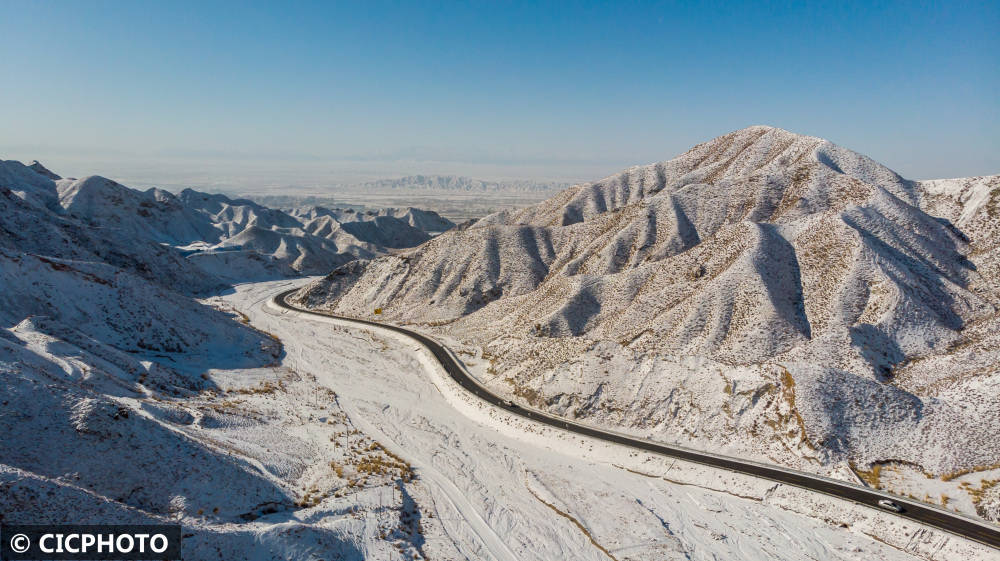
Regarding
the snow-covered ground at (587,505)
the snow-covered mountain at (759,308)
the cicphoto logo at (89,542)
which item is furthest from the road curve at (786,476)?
the cicphoto logo at (89,542)

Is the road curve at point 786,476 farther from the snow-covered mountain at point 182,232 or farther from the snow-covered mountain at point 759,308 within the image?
the snow-covered mountain at point 182,232

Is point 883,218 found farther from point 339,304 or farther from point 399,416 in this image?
point 339,304

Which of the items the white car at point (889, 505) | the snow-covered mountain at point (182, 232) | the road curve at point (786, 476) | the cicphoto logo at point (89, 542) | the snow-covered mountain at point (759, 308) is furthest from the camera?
the snow-covered mountain at point (182, 232)

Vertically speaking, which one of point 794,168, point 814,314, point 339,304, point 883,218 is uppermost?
point 794,168

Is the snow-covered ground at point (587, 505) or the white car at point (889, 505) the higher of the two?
the white car at point (889, 505)

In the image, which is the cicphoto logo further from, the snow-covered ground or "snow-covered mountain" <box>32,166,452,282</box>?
"snow-covered mountain" <box>32,166,452,282</box>

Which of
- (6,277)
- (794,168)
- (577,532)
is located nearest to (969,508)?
(577,532)
